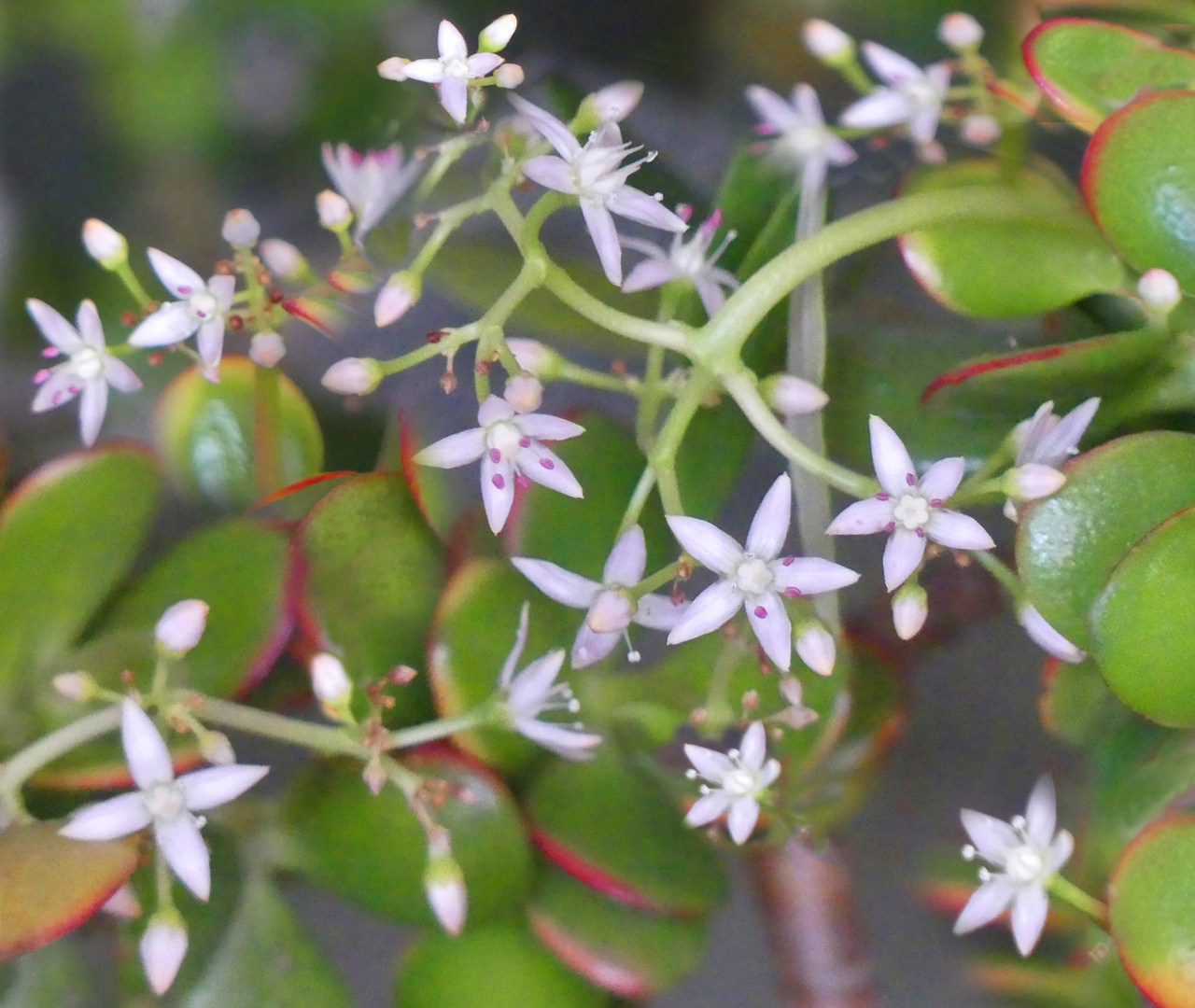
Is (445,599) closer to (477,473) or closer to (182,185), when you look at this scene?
(477,473)

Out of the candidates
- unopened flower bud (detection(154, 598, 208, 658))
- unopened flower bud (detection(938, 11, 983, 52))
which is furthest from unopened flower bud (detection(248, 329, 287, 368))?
unopened flower bud (detection(938, 11, 983, 52))

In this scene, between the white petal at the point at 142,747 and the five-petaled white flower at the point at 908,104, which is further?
the five-petaled white flower at the point at 908,104

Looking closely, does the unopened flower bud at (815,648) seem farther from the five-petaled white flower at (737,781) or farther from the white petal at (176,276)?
the white petal at (176,276)

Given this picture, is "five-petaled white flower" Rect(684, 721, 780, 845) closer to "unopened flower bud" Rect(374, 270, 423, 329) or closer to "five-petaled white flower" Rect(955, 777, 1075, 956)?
"five-petaled white flower" Rect(955, 777, 1075, 956)

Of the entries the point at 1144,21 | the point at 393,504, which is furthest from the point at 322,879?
the point at 1144,21

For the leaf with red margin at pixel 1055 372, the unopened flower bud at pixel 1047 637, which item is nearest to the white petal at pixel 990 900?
the unopened flower bud at pixel 1047 637
